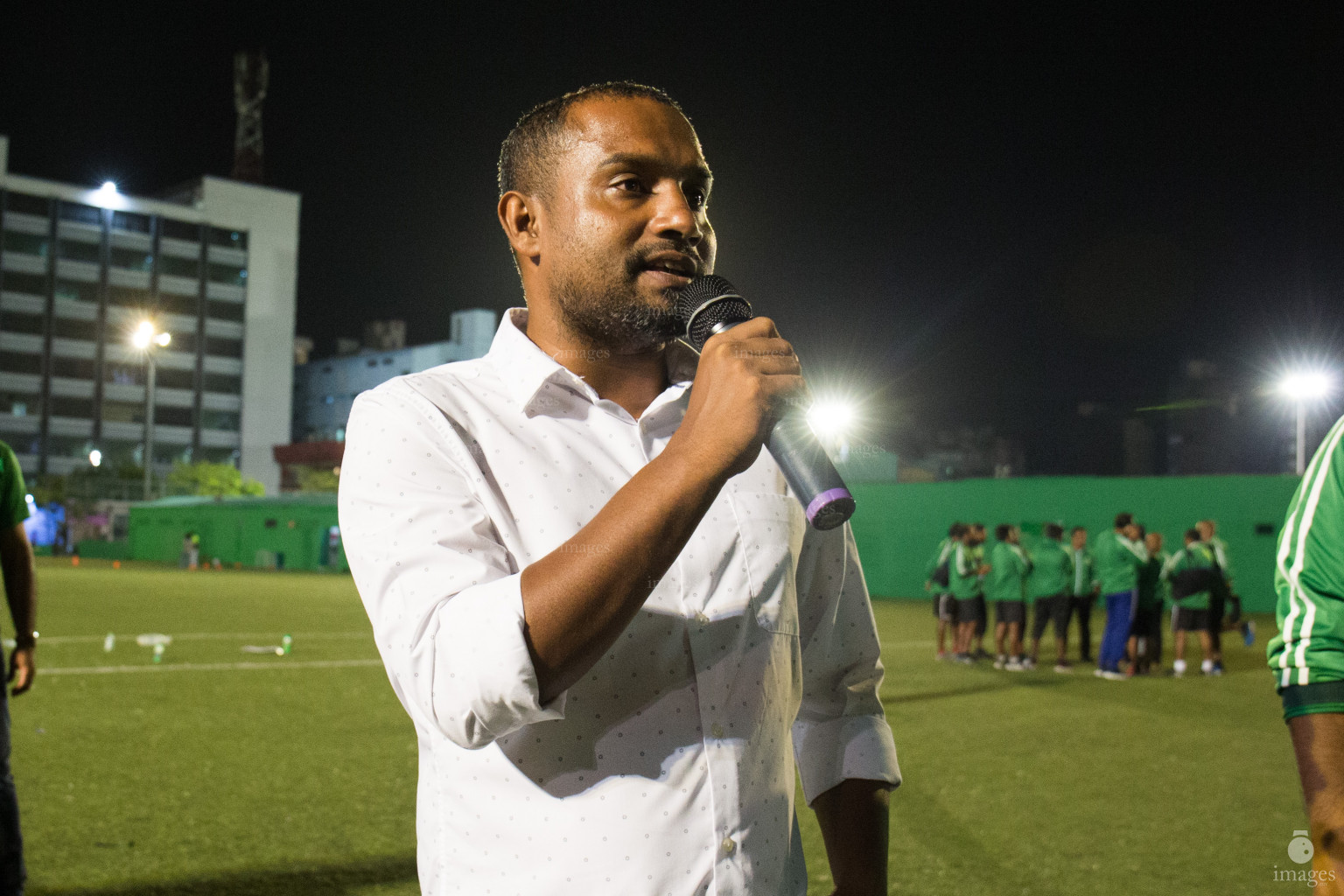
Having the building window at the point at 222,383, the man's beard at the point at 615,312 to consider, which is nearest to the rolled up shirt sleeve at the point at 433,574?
the man's beard at the point at 615,312

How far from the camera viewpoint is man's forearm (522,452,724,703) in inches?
53.4

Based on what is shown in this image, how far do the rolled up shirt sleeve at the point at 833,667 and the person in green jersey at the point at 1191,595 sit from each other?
13.7m

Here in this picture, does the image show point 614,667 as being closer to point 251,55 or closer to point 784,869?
point 784,869

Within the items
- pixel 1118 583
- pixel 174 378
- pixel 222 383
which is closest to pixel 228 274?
pixel 222 383

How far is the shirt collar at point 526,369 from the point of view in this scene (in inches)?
71.2

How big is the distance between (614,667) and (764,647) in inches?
10.3

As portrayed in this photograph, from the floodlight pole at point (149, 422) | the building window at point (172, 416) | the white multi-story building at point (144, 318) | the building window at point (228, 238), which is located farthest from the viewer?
the building window at point (228, 238)

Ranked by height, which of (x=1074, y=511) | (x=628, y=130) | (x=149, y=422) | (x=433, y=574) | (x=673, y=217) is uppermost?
(x=149, y=422)

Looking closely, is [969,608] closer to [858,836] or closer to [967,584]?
[967,584]

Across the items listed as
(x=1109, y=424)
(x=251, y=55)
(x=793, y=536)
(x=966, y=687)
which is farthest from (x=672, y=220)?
(x=251, y=55)

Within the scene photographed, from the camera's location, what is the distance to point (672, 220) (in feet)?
5.77

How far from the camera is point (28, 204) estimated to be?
8856 centimetres

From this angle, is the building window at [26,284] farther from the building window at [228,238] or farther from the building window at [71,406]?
the building window at [228,238]

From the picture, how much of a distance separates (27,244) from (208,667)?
3585 inches
